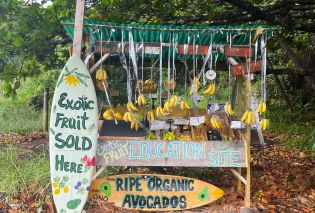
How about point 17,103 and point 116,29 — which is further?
point 17,103

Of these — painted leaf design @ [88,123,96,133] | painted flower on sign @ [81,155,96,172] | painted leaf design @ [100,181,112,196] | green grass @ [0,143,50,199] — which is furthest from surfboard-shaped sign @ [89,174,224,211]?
green grass @ [0,143,50,199]

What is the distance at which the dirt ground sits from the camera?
478 cm

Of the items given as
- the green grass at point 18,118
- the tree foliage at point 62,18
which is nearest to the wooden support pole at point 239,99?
the tree foliage at point 62,18

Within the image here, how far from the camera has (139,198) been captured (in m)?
4.64

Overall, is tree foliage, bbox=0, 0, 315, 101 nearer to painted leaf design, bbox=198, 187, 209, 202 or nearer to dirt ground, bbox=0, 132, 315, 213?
dirt ground, bbox=0, 132, 315, 213

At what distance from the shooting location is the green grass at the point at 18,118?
9.78 metres

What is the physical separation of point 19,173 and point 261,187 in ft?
11.0

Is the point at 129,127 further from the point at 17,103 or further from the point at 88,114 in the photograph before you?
the point at 17,103

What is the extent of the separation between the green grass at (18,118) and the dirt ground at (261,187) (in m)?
1.59

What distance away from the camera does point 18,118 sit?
445 inches

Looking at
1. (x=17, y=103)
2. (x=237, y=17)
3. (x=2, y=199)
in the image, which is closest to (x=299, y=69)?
(x=237, y=17)

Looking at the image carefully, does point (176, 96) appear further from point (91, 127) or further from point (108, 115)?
point (91, 127)

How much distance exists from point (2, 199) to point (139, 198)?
1.70 meters

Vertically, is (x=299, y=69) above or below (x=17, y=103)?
above
